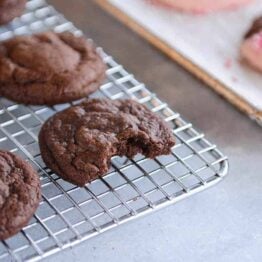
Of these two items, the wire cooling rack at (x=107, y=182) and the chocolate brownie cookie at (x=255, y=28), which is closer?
the wire cooling rack at (x=107, y=182)

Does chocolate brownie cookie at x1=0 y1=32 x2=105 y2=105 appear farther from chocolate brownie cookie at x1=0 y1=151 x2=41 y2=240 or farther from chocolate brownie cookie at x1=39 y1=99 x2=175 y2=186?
chocolate brownie cookie at x1=0 y1=151 x2=41 y2=240

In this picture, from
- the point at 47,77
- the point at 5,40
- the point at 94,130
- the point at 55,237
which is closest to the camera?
the point at 55,237

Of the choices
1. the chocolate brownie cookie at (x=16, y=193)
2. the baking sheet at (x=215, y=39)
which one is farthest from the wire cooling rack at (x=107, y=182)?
the baking sheet at (x=215, y=39)

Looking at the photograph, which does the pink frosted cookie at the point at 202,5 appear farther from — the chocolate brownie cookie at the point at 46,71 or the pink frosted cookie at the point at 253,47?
the chocolate brownie cookie at the point at 46,71

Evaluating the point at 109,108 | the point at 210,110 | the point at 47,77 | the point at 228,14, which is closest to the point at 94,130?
the point at 109,108

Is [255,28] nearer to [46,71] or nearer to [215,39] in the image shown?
[215,39]

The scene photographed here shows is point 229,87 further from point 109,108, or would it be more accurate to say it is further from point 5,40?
point 5,40

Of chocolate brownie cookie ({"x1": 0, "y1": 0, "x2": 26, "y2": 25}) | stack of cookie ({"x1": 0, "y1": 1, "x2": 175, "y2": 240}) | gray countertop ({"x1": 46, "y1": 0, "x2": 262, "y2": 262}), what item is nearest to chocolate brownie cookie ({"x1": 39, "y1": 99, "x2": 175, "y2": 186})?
stack of cookie ({"x1": 0, "y1": 1, "x2": 175, "y2": 240})
